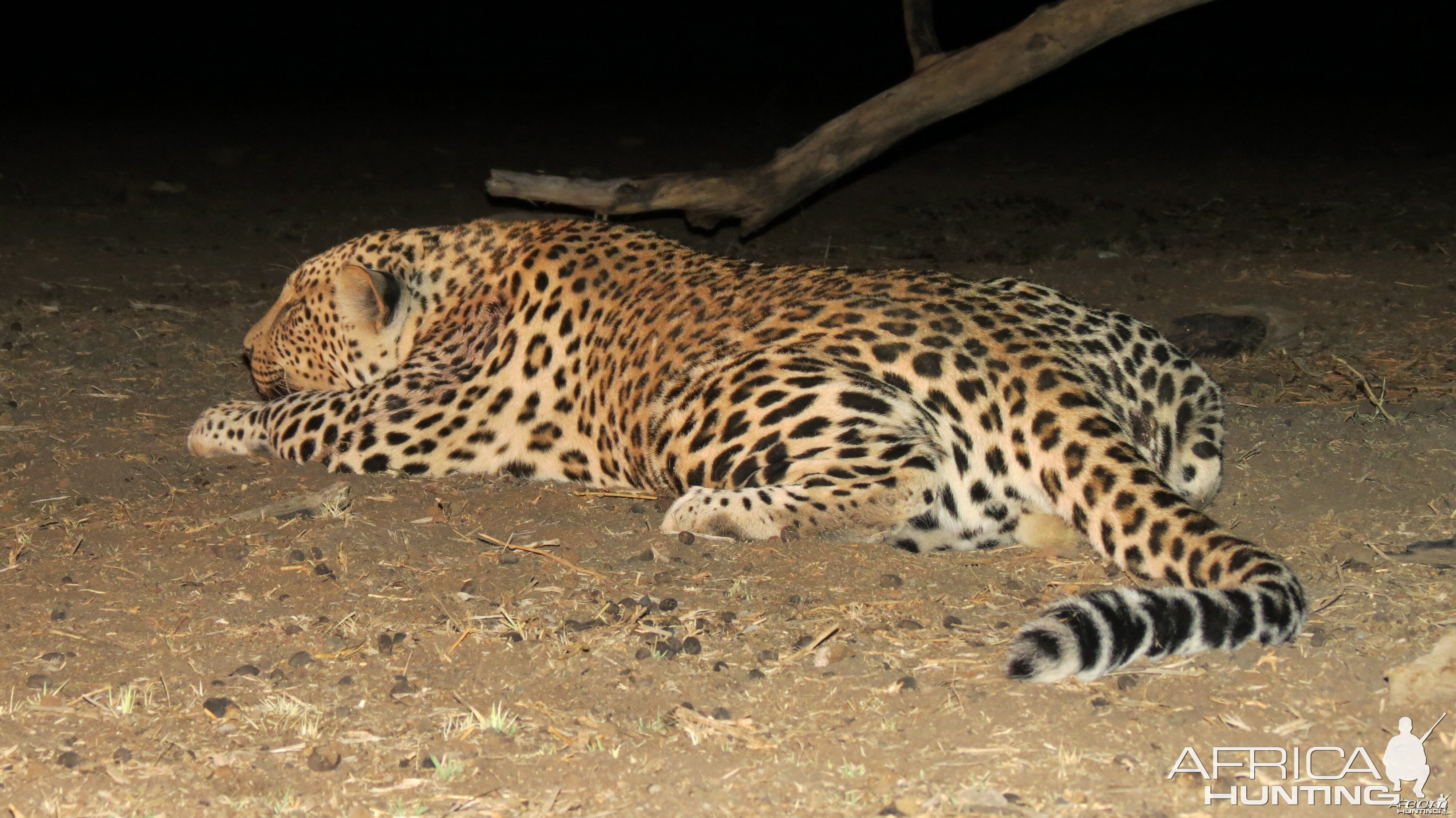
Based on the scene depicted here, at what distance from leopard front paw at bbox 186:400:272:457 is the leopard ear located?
61cm

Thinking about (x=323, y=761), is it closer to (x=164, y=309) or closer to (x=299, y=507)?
(x=299, y=507)

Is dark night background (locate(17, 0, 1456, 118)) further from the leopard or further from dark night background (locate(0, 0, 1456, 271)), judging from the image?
the leopard

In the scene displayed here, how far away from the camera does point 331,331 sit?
6445 millimetres

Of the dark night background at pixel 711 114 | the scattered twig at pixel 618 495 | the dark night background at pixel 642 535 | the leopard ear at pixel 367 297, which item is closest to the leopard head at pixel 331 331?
the leopard ear at pixel 367 297

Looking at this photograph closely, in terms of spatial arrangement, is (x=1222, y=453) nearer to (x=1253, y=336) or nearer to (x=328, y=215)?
(x=1253, y=336)

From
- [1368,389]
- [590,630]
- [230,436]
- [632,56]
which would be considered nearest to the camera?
[590,630]

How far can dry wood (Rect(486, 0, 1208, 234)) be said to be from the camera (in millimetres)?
8648

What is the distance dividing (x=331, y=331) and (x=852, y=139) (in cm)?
415

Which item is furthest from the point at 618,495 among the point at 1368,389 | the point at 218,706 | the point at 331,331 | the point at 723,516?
the point at 1368,389

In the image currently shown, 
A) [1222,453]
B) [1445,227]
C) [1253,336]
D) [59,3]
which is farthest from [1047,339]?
[59,3]

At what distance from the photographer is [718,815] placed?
3.24m

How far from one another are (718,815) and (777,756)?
12.2 inches

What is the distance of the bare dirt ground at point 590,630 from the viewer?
3.40 metres

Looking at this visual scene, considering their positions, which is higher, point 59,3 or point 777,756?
point 59,3
